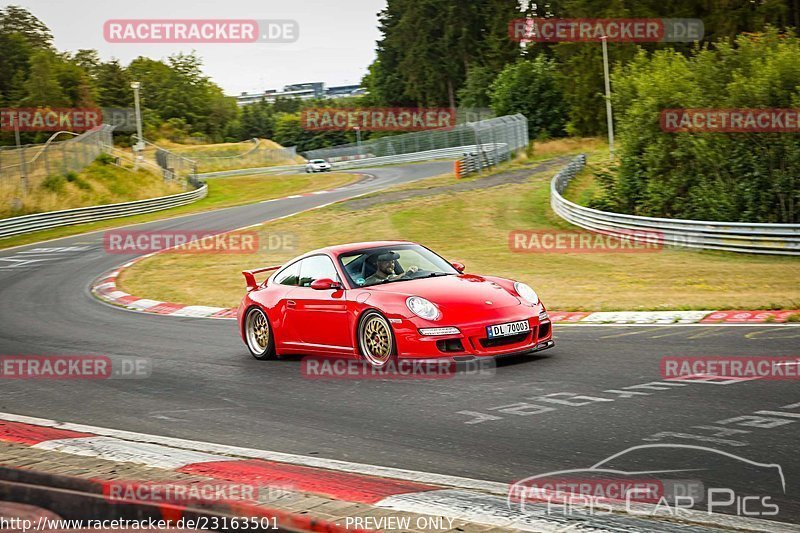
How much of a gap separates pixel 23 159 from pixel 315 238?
18.0m

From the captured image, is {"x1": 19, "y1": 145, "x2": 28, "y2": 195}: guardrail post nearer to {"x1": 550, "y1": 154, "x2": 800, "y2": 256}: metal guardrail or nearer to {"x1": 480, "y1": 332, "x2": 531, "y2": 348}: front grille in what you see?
{"x1": 550, "y1": 154, "x2": 800, "y2": 256}: metal guardrail

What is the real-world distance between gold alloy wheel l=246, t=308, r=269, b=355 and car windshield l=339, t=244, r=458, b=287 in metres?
1.44

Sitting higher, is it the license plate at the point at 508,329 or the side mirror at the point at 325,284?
the side mirror at the point at 325,284

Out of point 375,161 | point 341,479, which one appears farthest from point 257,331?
point 375,161

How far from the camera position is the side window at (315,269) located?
1079 centimetres

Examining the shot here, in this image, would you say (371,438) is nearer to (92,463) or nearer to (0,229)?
(92,463)

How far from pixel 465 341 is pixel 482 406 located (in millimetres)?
1570

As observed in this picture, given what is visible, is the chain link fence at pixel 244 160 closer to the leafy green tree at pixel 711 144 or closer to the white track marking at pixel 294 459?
the leafy green tree at pixel 711 144

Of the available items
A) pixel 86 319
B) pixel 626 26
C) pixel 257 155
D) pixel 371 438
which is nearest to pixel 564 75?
pixel 626 26

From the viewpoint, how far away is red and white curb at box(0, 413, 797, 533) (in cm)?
445

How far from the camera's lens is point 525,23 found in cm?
9069

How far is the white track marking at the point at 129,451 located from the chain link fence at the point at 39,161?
3685 centimetres

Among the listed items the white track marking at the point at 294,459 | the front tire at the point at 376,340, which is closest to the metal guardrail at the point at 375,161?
the front tire at the point at 376,340

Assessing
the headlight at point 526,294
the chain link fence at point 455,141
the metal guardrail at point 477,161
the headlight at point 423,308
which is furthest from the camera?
the chain link fence at point 455,141
